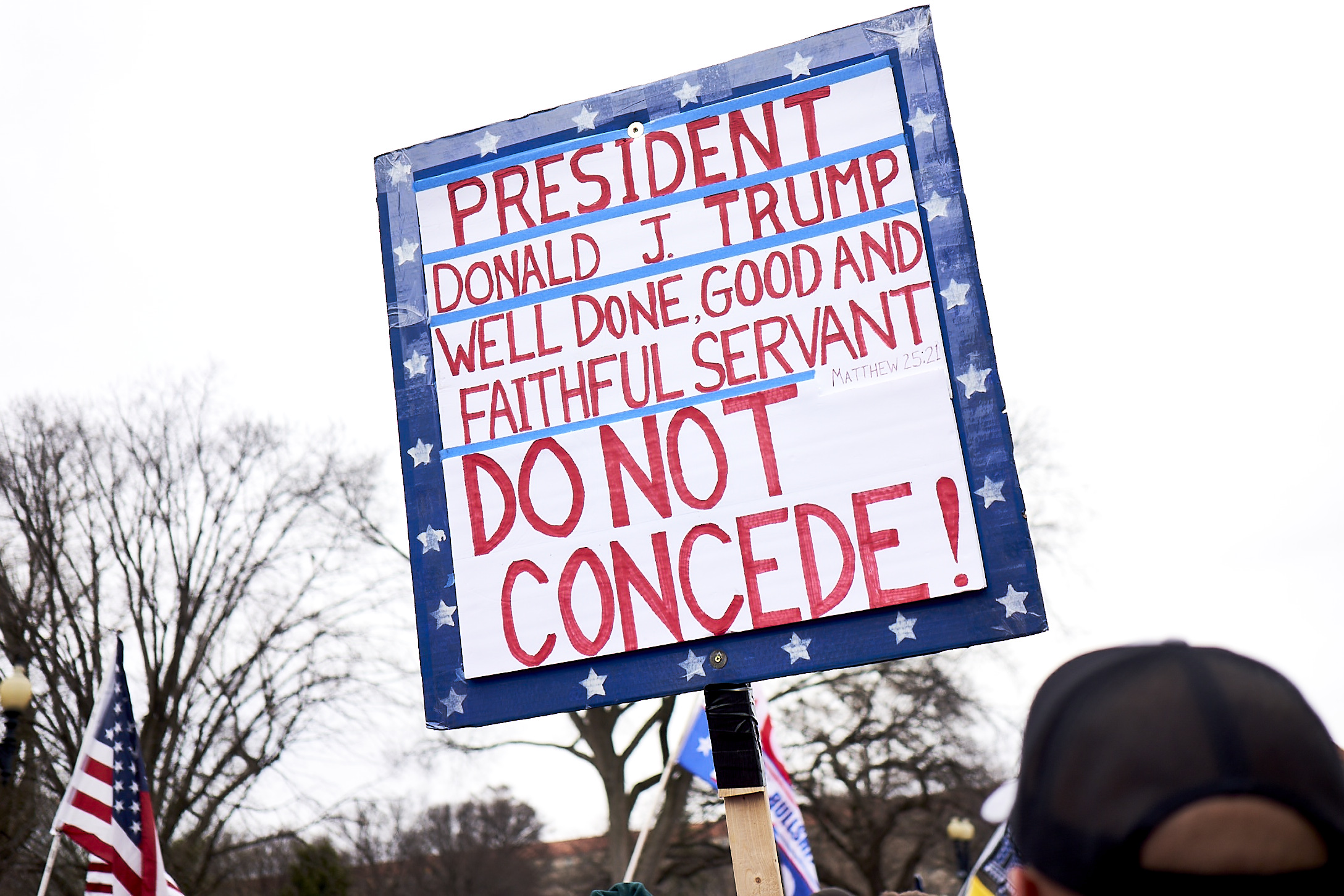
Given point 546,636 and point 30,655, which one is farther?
point 30,655

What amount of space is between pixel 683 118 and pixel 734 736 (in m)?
1.89

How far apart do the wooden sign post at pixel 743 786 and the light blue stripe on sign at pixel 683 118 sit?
1.75 m

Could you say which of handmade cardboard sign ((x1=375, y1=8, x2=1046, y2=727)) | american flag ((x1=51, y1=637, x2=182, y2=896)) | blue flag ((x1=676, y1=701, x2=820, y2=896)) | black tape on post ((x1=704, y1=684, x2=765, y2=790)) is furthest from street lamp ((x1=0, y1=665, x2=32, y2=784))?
black tape on post ((x1=704, y1=684, x2=765, y2=790))

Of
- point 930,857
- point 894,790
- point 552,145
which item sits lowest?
point 930,857

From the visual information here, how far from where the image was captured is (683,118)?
372cm

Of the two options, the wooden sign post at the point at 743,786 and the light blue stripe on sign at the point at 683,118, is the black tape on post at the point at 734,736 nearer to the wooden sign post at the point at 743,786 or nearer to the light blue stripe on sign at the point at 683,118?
the wooden sign post at the point at 743,786

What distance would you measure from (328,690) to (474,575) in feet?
60.2

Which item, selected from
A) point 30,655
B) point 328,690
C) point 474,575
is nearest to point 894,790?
point 328,690

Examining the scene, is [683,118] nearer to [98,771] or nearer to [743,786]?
[743,786]

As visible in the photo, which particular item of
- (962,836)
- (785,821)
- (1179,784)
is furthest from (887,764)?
(1179,784)

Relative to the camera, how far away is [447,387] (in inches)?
146

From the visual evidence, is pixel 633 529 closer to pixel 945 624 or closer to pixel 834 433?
pixel 834 433

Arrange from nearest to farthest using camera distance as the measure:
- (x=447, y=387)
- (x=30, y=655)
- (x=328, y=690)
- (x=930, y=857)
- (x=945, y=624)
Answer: (x=945, y=624) < (x=447, y=387) < (x=30, y=655) < (x=328, y=690) < (x=930, y=857)

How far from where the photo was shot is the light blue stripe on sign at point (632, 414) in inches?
133
